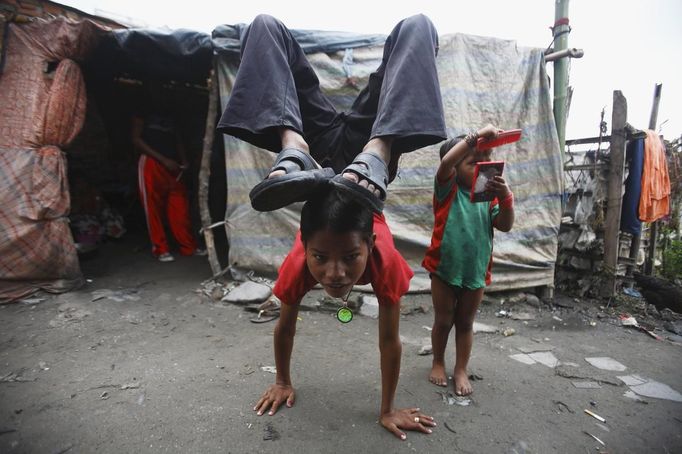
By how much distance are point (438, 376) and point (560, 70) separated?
11.7 feet

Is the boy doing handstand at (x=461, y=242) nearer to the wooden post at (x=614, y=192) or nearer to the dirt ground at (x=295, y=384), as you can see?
the dirt ground at (x=295, y=384)

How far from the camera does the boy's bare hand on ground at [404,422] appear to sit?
1.62m

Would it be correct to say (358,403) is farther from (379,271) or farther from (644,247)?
(644,247)

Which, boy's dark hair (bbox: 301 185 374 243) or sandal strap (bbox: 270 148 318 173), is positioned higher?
sandal strap (bbox: 270 148 318 173)

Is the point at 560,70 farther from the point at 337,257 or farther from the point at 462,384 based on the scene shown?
the point at 337,257

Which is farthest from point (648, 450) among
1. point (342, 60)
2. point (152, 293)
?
point (152, 293)

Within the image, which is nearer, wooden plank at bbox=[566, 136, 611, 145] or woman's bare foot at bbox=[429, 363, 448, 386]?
woman's bare foot at bbox=[429, 363, 448, 386]

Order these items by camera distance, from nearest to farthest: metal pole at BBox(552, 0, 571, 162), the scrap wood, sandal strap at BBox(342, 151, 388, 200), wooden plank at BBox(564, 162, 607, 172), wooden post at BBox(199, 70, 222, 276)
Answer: sandal strap at BBox(342, 151, 388, 200) < the scrap wood < metal pole at BBox(552, 0, 571, 162) < wooden post at BBox(199, 70, 222, 276) < wooden plank at BBox(564, 162, 607, 172)

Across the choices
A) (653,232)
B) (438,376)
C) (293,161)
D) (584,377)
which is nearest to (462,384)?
(438,376)

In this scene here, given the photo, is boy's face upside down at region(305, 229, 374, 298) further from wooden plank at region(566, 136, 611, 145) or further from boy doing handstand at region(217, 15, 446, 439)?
wooden plank at region(566, 136, 611, 145)

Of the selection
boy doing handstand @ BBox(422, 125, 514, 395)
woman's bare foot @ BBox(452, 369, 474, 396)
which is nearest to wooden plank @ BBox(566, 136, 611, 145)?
boy doing handstand @ BBox(422, 125, 514, 395)

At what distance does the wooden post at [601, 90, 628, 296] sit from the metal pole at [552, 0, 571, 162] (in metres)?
0.68

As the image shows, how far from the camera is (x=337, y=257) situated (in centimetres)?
129

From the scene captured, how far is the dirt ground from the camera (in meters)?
1.59
